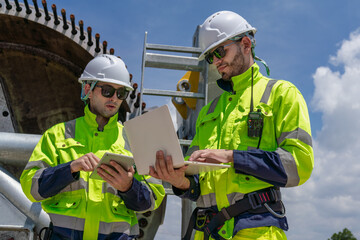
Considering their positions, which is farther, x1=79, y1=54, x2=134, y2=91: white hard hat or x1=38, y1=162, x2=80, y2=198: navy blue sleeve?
x1=79, y1=54, x2=134, y2=91: white hard hat

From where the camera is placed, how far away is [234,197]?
7.88ft

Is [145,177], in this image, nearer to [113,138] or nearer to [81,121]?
[113,138]

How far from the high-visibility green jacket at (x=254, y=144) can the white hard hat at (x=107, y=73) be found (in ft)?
4.00

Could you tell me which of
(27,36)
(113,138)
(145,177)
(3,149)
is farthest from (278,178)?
(27,36)

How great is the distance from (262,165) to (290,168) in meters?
0.16

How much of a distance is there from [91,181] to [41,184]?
38cm

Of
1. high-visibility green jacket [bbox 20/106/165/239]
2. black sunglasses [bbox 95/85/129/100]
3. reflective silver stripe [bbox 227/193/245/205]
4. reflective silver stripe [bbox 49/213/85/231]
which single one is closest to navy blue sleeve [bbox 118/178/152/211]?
high-visibility green jacket [bbox 20/106/165/239]

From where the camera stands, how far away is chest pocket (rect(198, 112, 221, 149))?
2.68 meters

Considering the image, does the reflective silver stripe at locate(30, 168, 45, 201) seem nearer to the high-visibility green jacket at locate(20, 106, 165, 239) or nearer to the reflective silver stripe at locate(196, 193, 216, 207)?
the high-visibility green jacket at locate(20, 106, 165, 239)

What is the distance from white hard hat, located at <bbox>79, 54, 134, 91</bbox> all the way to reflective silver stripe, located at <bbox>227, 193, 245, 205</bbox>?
173 centimetres

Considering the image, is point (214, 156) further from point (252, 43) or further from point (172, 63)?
point (172, 63)

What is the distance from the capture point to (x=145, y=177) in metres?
3.46

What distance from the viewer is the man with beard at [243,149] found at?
7.56ft

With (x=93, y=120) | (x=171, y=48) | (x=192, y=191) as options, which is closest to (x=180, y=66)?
(x=171, y=48)
